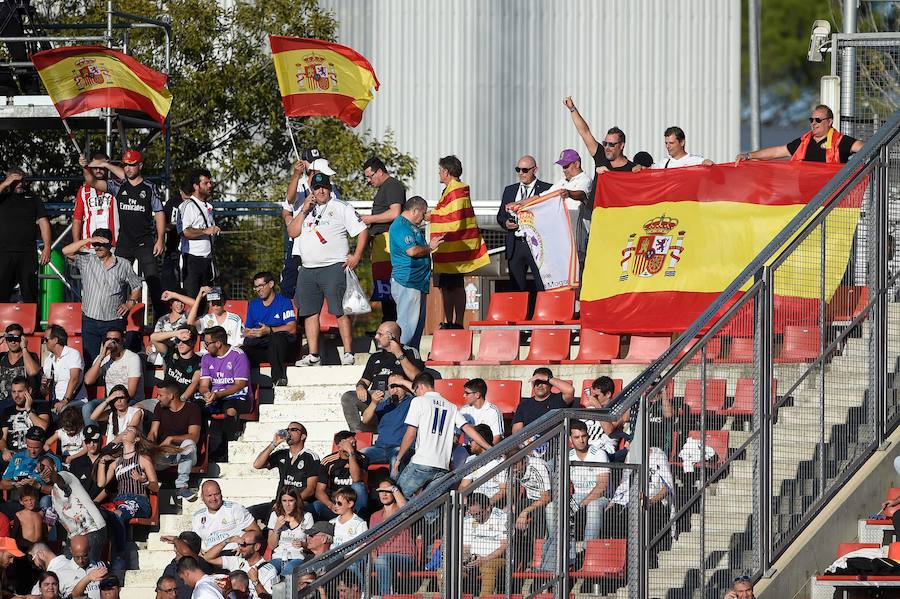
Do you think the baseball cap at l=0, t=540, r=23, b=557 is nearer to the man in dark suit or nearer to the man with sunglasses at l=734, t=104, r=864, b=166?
the man in dark suit

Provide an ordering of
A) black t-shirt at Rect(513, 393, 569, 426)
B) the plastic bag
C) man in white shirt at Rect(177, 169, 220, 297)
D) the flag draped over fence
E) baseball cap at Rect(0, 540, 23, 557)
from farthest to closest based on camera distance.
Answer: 1. man in white shirt at Rect(177, 169, 220, 297)
2. the flag draped over fence
3. the plastic bag
4. baseball cap at Rect(0, 540, 23, 557)
5. black t-shirt at Rect(513, 393, 569, 426)

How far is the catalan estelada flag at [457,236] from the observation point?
55.0 ft

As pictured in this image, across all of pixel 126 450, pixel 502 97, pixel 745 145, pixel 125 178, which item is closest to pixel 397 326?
pixel 126 450

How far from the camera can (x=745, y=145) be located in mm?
48219

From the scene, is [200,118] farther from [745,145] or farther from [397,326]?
[745,145]

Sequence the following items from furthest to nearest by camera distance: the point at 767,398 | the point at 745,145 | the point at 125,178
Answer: the point at 745,145
the point at 125,178
the point at 767,398

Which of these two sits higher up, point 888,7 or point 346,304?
point 888,7

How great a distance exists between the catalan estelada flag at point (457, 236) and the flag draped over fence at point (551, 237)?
1.60 feet

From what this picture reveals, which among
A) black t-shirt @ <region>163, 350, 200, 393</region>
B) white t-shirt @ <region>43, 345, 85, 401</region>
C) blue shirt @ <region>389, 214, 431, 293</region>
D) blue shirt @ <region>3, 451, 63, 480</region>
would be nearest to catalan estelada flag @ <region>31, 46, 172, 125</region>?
white t-shirt @ <region>43, 345, 85, 401</region>

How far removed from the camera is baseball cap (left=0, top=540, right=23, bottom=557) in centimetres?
1391

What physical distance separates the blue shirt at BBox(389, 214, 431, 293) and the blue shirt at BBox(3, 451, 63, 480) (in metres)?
3.52

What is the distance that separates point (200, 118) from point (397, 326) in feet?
35.4

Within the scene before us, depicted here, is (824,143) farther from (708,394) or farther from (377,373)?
(708,394)

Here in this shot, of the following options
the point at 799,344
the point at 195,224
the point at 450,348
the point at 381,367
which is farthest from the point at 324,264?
the point at 799,344
